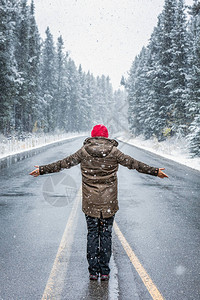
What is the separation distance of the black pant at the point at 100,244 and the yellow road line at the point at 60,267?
Result: 18.2 inches

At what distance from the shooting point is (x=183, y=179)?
13.5 metres

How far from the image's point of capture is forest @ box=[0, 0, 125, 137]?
88.5 ft

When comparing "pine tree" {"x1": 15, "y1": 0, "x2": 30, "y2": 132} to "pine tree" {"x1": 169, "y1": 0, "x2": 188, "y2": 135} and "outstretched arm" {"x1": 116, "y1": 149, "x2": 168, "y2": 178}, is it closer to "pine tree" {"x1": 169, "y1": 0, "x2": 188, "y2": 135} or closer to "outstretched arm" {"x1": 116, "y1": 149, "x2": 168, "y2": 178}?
"pine tree" {"x1": 169, "y1": 0, "x2": 188, "y2": 135}

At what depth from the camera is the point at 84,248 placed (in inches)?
205

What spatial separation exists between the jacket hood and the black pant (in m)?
0.87

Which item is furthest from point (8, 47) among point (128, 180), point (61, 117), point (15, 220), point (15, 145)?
point (61, 117)

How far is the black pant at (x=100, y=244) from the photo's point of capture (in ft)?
13.3

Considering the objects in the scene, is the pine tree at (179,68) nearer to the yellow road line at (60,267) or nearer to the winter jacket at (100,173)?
the yellow road line at (60,267)

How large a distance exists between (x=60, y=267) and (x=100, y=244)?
0.81 metres

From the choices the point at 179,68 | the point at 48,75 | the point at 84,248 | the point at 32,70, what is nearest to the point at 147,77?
the point at 179,68

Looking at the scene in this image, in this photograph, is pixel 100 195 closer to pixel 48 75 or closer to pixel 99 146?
pixel 99 146

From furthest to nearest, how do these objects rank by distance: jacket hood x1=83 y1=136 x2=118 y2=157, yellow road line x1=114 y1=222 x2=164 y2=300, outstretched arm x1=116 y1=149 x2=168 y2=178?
outstretched arm x1=116 y1=149 x2=168 y2=178, jacket hood x1=83 y1=136 x2=118 y2=157, yellow road line x1=114 y1=222 x2=164 y2=300

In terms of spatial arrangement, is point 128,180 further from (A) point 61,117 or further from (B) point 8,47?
(A) point 61,117

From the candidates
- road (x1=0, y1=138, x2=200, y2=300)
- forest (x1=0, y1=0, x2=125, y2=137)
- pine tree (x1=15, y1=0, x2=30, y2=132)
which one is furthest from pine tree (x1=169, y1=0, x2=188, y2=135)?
road (x1=0, y1=138, x2=200, y2=300)
